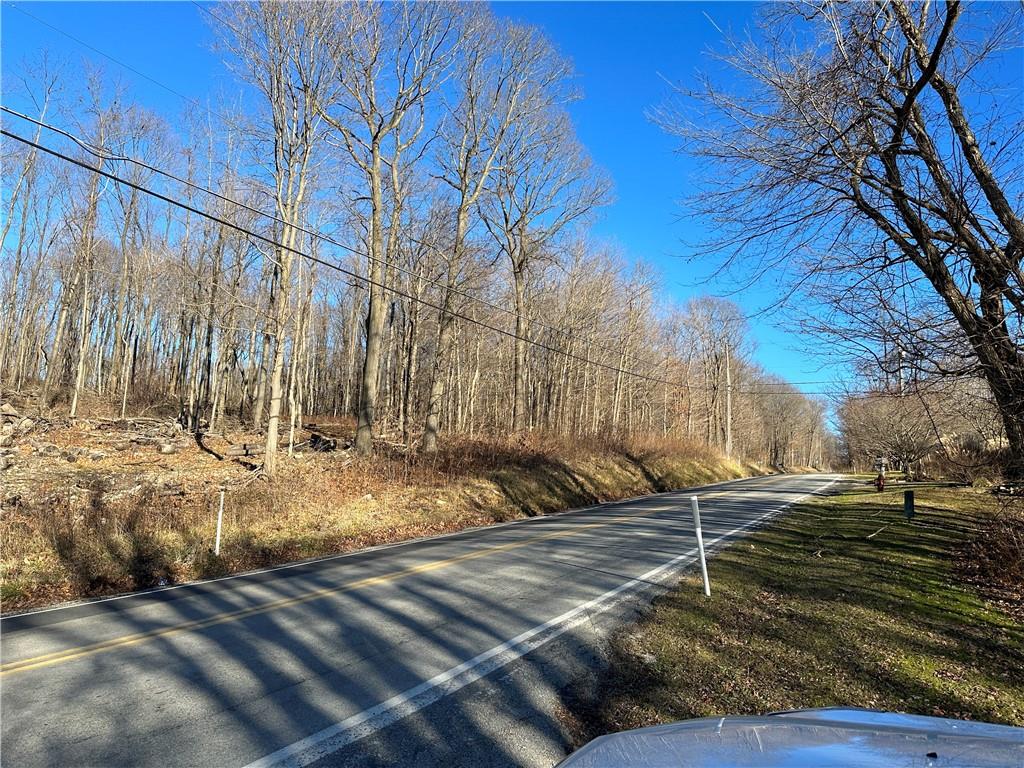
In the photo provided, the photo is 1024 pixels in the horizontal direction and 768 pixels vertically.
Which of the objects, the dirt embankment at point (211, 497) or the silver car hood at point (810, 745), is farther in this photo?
the dirt embankment at point (211, 497)

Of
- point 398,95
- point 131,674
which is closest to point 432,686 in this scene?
point 131,674

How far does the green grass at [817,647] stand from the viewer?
14.5 ft

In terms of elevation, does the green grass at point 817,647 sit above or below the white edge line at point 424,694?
above

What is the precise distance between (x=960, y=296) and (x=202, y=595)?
35.2 feet

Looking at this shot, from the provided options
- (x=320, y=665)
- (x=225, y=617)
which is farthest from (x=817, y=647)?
(x=225, y=617)

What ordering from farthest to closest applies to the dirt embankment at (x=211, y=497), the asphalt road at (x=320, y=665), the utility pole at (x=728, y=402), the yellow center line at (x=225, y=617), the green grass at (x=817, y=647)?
the utility pole at (x=728, y=402), the dirt embankment at (x=211, y=497), the yellow center line at (x=225, y=617), the green grass at (x=817, y=647), the asphalt road at (x=320, y=665)

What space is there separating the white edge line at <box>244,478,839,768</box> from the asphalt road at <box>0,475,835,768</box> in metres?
0.02

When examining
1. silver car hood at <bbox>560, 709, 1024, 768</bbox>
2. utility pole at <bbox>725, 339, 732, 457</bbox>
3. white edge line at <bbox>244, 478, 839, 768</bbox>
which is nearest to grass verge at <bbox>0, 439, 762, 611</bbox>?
white edge line at <bbox>244, 478, 839, 768</bbox>

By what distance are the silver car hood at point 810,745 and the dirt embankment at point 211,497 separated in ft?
31.0

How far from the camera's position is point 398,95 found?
2050cm

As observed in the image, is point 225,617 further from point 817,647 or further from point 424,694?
point 817,647

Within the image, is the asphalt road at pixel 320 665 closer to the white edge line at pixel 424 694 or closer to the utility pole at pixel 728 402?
the white edge line at pixel 424 694

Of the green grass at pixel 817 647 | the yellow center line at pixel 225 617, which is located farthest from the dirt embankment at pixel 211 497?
the green grass at pixel 817 647

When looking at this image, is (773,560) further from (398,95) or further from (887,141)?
(398,95)
